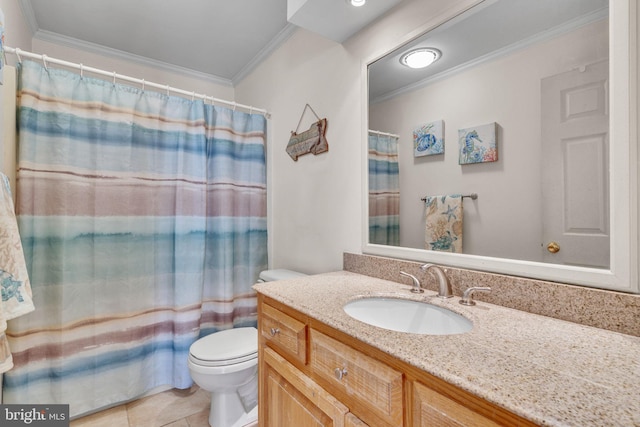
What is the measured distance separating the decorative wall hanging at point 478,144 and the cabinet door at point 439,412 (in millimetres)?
826

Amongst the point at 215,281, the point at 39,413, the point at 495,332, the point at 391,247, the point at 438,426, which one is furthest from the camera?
the point at 215,281

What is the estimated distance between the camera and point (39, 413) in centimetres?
149

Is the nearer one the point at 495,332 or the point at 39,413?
the point at 495,332

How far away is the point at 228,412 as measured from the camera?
1.58 m

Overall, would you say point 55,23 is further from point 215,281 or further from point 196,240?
point 215,281

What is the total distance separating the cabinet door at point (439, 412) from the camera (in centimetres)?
53

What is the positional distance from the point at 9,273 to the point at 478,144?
189 centimetres

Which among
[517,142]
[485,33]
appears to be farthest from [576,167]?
[485,33]

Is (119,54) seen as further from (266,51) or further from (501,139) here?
(501,139)

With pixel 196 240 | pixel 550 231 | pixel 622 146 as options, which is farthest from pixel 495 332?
pixel 196 240

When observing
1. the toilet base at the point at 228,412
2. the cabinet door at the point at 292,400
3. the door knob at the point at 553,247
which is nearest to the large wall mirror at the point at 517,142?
the door knob at the point at 553,247

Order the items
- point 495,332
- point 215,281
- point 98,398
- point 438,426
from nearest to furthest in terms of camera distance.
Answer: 1. point 438,426
2. point 495,332
3. point 98,398
4. point 215,281

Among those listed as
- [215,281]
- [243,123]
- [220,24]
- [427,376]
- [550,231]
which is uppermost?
[220,24]

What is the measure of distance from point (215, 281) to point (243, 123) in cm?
122
